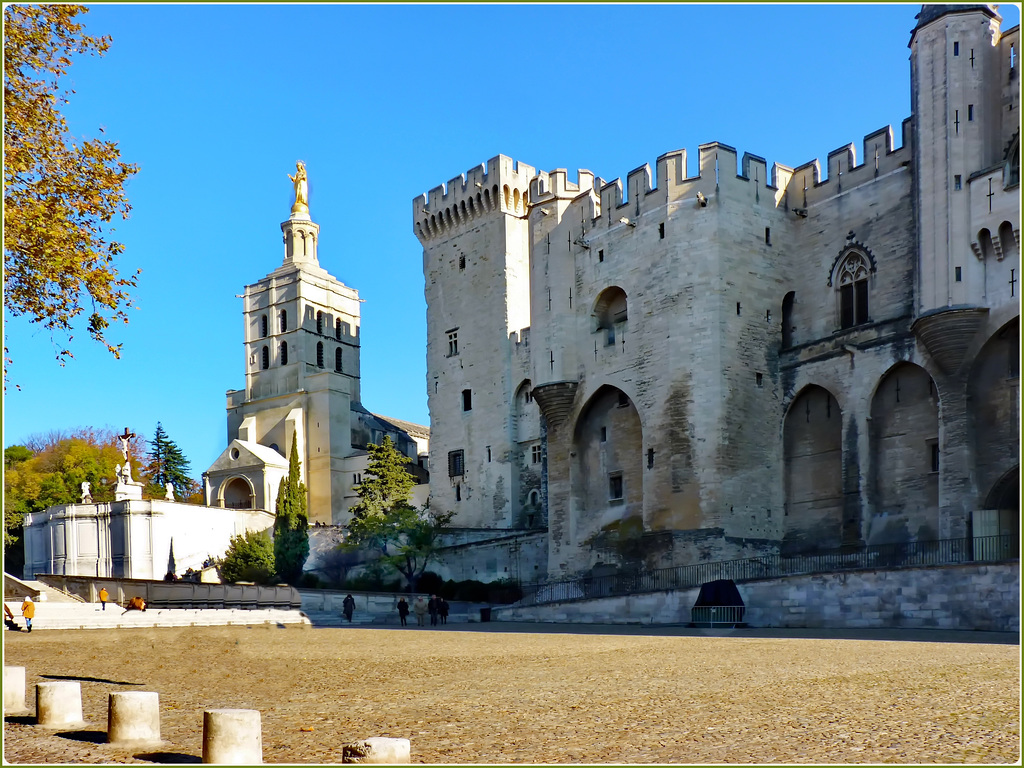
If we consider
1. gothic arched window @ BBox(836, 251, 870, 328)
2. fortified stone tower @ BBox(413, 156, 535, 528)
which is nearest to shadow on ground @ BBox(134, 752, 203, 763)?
gothic arched window @ BBox(836, 251, 870, 328)

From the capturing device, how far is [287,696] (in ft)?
42.1

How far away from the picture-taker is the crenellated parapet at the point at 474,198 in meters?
54.7

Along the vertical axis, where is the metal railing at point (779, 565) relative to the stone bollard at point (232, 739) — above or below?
below

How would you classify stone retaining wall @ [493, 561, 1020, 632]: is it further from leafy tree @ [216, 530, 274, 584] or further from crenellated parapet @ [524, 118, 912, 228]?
leafy tree @ [216, 530, 274, 584]

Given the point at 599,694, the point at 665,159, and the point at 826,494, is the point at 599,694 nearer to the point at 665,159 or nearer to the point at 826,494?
the point at 826,494

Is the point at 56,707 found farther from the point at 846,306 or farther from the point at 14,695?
the point at 846,306

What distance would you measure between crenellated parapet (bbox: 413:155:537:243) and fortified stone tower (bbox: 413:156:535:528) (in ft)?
0.16

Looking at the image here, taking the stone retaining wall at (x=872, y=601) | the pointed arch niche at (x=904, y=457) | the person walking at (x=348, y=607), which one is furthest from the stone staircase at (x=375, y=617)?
the pointed arch niche at (x=904, y=457)

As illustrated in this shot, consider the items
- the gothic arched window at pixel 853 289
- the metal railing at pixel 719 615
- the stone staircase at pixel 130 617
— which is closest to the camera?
the metal railing at pixel 719 615

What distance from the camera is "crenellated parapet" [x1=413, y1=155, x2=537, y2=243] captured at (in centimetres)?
5466

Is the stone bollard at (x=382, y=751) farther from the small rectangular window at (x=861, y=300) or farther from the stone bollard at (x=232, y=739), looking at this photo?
the small rectangular window at (x=861, y=300)

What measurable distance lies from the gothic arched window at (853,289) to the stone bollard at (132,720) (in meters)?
30.3

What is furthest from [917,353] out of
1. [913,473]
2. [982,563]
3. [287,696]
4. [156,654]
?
[287,696]

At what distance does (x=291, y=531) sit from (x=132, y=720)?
47.6 meters
